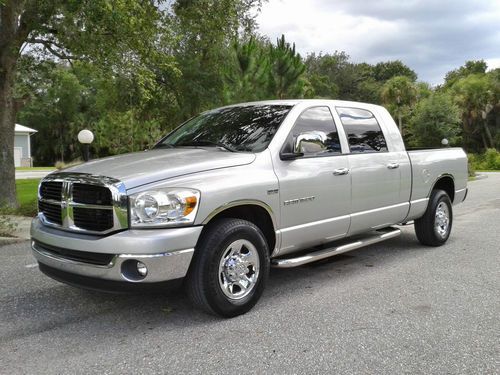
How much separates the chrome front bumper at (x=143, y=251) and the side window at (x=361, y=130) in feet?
8.14

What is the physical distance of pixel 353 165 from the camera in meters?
5.38

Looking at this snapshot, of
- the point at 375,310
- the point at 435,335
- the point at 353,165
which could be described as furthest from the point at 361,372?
the point at 353,165

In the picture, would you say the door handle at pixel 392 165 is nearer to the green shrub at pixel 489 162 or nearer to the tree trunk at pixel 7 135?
the tree trunk at pixel 7 135

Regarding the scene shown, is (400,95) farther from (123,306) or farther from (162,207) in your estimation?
(162,207)

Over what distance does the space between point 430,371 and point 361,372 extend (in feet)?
1.52

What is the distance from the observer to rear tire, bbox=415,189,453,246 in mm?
6824

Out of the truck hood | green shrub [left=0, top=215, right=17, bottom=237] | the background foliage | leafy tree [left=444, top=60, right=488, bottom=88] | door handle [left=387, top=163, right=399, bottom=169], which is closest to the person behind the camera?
the truck hood

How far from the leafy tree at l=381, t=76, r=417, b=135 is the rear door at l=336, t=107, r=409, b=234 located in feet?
133

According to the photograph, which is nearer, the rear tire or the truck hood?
the truck hood

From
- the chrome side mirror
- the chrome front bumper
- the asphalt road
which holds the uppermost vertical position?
the chrome side mirror

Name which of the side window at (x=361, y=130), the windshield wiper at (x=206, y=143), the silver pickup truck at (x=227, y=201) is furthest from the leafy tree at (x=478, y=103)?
the windshield wiper at (x=206, y=143)

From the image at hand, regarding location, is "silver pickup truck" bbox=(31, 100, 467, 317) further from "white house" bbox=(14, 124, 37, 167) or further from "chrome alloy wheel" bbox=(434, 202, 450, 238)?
"white house" bbox=(14, 124, 37, 167)

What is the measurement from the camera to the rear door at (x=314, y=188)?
4.65 metres

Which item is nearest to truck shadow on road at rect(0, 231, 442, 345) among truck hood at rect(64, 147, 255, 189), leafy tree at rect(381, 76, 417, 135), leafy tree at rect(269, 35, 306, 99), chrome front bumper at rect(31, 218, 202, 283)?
chrome front bumper at rect(31, 218, 202, 283)
